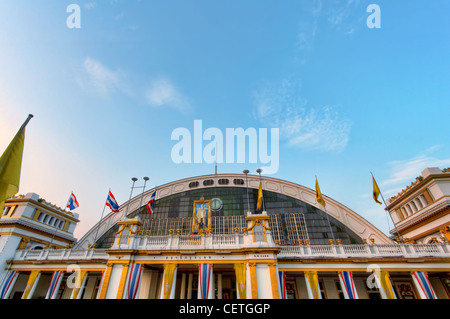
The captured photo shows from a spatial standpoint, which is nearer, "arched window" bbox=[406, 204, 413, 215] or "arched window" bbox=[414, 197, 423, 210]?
"arched window" bbox=[414, 197, 423, 210]

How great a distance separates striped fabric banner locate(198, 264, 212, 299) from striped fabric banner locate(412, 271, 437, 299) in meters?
21.2

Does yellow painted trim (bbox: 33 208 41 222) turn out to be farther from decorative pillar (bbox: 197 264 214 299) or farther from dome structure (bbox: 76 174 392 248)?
decorative pillar (bbox: 197 264 214 299)

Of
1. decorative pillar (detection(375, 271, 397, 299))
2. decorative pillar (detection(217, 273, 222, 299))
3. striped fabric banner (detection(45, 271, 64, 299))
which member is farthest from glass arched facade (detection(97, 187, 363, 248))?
striped fabric banner (detection(45, 271, 64, 299))

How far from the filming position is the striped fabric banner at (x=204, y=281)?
825 inches

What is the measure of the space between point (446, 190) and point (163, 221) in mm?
41080

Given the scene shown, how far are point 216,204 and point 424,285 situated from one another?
28130 millimetres

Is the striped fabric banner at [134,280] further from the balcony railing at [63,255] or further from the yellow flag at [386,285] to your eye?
the yellow flag at [386,285]

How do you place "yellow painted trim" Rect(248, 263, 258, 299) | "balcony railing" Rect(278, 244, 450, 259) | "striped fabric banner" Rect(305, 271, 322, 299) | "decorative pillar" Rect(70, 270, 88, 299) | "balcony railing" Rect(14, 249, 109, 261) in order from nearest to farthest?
"yellow painted trim" Rect(248, 263, 258, 299) → "striped fabric banner" Rect(305, 271, 322, 299) → "balcony railing" Rect(278, 244, 450, 259) → "decorative pillar" Rect(70, 270, 88, 299) → "balcony railing" Rect(14, 249, 109, 261)

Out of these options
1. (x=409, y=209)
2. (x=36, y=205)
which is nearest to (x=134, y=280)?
(x=36, y=205)

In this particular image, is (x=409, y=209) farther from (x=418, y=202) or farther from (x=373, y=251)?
(x=373, y=251)

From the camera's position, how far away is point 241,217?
119 feet

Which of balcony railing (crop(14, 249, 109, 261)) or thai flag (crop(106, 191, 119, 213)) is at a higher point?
thai flag (crop(106, 191, 119, 213))

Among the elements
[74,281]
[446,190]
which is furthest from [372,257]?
[74,281]

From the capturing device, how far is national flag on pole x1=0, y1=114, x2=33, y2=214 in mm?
7410
